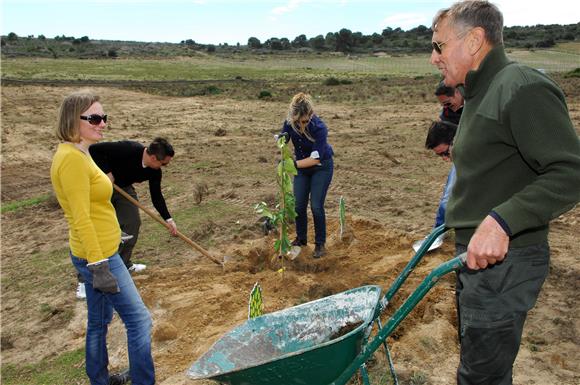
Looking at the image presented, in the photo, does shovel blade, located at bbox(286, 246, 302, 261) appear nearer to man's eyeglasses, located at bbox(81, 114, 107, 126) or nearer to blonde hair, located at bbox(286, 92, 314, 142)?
blonde hair, located at bbox(286, 92, 314, 142)

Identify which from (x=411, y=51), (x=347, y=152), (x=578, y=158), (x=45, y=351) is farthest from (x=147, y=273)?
(x=411, y=51)

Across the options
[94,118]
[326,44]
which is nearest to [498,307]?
[94,118]

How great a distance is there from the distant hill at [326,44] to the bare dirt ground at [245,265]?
55836mm

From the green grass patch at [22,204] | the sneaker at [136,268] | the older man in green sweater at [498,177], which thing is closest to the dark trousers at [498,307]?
the older man in green sweater at [498,177]

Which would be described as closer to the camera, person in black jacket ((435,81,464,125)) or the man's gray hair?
the man's gray hair

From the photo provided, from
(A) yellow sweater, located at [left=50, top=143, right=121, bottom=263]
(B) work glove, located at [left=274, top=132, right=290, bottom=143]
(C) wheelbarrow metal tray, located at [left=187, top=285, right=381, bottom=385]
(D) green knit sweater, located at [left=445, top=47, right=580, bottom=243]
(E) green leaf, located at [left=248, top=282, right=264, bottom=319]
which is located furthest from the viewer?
(B) work glove, located at [left=274, top=132, right=290, bottom=143]

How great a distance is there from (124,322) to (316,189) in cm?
273

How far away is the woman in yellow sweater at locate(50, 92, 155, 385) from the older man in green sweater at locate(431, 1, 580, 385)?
6.86 feet

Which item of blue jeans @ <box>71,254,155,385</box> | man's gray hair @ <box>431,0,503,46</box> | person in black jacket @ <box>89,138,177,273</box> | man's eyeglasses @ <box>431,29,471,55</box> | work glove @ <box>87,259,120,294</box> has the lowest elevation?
blue jeans @ <box>71,254,155,385</box>

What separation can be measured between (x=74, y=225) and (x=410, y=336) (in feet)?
8.77

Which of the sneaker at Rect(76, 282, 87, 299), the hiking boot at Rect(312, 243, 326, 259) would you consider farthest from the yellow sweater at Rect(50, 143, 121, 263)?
the hiking boot at Rect(312, 243, 326, 259)

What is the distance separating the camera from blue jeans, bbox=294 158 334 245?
18.2 feet

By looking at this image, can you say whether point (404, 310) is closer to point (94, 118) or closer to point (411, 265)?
point (411, 265)

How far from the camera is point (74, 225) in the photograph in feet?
10.3
